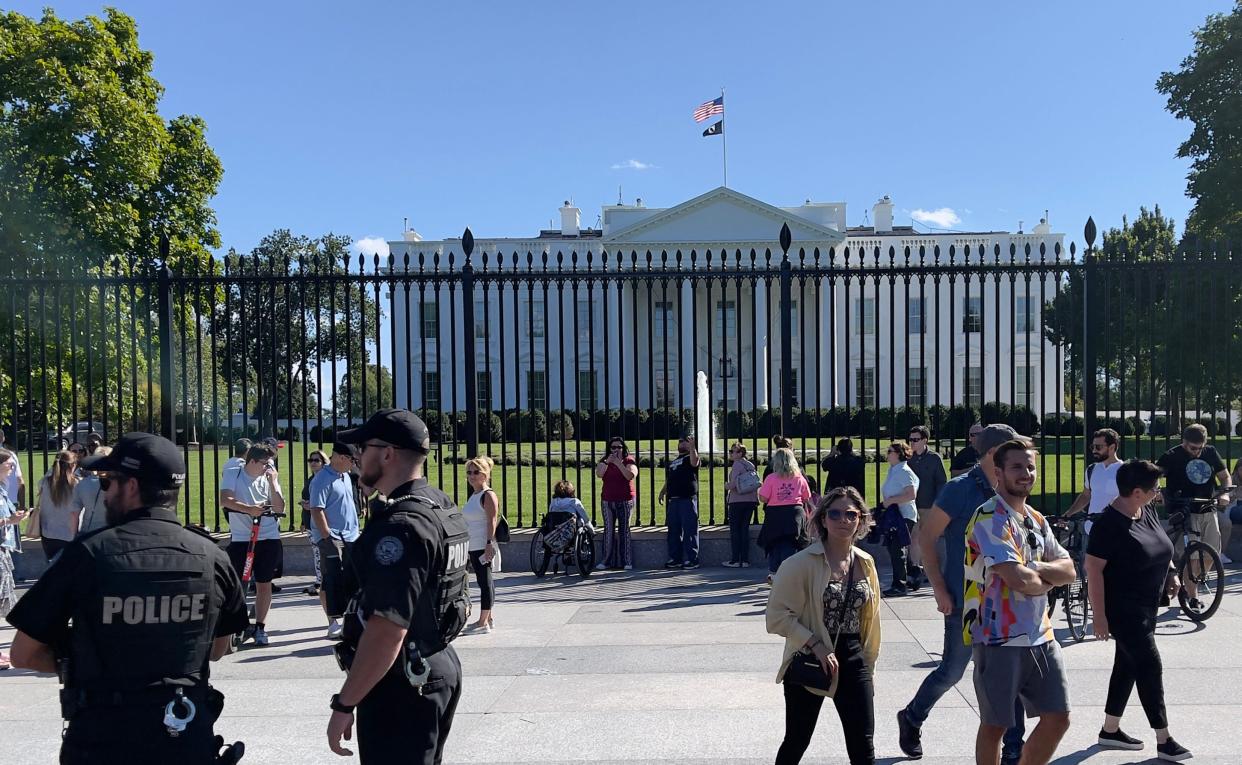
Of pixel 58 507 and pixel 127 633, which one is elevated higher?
pixel 127 633

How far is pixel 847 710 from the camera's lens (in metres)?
4.43

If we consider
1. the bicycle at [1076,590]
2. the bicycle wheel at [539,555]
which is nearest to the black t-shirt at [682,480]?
the bicycle wheel at [539,555]

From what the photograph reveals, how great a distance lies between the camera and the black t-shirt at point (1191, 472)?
31.7 feet

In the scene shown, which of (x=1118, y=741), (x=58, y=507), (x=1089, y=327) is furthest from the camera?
(x=1089, y=327)

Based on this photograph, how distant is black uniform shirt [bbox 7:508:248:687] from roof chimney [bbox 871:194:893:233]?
185ft

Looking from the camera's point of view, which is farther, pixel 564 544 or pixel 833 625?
pixel 564 544

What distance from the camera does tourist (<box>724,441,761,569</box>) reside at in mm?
11469

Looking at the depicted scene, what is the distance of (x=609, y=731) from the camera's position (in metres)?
5.82

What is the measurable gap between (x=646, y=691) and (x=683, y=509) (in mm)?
5054

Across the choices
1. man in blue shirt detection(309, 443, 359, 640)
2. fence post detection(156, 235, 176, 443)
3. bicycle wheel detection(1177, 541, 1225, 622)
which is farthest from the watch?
fence post detection(156, 235, 176, 443)

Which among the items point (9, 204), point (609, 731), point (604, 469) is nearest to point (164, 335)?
point (604, 469)

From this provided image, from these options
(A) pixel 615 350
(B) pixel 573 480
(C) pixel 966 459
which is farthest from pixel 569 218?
(C) pixel 966 459

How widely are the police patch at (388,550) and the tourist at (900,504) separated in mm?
7735

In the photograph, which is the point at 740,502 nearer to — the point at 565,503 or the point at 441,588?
the point at 565,503
